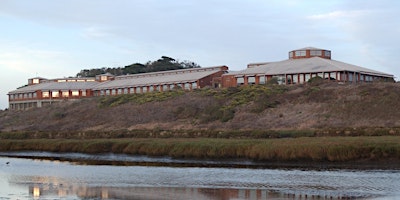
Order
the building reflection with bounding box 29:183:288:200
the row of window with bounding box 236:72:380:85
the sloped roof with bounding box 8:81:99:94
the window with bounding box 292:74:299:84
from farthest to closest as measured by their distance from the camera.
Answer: the sloped roof with bounding box 8:81:99:94 < the window with bounding box 292:74:299:84 < the row of window with bounding box 236:72:380:85 < the building reflection with bounding box 29:183:288:200

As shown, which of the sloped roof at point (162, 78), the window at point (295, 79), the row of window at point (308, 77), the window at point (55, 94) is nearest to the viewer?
Result: the row of window at point (308, 77)

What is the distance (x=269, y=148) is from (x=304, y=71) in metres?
50.4

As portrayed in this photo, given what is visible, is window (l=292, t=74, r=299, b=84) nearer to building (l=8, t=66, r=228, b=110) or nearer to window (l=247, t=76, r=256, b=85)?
window (l=247, t=76, r=256, b=85)

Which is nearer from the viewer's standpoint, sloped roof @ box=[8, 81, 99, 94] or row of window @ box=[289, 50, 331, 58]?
row of window @ box=[289, 50, 331, 58]

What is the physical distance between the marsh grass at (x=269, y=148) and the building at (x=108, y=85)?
5320cm

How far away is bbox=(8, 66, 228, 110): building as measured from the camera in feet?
389

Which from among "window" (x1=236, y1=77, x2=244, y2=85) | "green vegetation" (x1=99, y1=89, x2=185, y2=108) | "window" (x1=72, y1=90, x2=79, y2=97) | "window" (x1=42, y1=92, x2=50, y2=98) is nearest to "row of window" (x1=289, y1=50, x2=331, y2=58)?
"window" (x1=236, y1=77, x2=244, y2=85)

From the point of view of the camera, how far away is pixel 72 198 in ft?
112

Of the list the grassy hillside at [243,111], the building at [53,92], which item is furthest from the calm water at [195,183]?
the building at [53,92]

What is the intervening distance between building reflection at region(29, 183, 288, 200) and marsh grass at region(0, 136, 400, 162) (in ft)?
41.2

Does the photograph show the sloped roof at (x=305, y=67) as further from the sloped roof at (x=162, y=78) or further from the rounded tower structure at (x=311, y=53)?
the sloped roof at (x=162, y=78)

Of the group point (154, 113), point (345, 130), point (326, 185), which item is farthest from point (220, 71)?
point (326, 185)

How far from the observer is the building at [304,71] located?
321 feet

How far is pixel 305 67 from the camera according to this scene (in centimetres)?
10150
